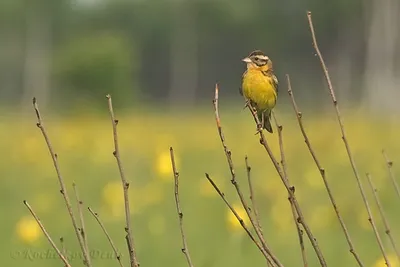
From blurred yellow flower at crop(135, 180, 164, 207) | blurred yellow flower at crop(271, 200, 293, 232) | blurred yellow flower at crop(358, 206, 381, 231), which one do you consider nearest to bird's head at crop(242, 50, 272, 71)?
blurred yellow flower at crop(358, 206, 381, 231)

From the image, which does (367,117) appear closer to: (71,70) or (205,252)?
(71,70)

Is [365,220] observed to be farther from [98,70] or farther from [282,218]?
[98,70]

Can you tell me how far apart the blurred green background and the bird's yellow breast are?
0.82 meters

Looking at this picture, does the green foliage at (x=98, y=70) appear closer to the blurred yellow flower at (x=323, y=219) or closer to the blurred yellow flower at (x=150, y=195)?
the blurred yellow flower at (x=150, y=195)

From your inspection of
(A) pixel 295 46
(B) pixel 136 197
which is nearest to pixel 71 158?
(B) pixel 136 197

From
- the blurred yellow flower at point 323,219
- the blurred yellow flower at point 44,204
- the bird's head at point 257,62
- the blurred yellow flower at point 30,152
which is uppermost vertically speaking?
the blurred yellow flower at point 30,152

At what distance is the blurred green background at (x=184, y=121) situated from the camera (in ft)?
16.0

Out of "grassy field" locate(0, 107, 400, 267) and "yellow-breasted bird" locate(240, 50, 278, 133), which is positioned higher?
"grassy field" locate(0, 107, 400, 267)

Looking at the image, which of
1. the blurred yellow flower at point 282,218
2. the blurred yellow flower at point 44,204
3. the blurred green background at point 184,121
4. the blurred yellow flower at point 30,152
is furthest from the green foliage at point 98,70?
the blurred yellow flower at point 282,218

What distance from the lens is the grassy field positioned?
175 inches

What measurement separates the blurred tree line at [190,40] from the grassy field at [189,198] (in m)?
16.0

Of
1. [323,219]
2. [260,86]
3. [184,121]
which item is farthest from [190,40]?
[260,86]

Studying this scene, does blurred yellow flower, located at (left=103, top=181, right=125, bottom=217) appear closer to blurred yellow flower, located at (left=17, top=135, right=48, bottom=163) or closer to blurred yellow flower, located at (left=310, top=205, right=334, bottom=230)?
blurred yellow flower, located at (left=310, top=205, right=334, bottom=230)

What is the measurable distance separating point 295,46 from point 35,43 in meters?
8.34
